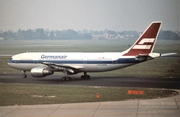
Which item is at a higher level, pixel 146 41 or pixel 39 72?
pixel 146 41

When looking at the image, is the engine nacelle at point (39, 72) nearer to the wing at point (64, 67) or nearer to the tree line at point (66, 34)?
the wing at point (64, 67)

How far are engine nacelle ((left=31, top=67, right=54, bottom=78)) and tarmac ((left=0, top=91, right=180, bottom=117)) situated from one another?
209 cm

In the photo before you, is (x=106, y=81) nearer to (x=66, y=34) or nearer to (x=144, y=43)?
(x=144, y=43)

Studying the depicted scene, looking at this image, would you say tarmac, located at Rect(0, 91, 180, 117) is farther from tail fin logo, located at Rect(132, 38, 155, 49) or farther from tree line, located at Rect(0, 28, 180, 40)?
tree line, located at Rect(0, 28, 180, 40)

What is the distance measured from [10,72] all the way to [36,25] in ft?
6.18

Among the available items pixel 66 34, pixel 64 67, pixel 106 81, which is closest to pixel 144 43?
pixel 106 81

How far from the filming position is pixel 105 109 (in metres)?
10.8

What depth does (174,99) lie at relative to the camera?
11445 mm

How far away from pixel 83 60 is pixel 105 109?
3476mm

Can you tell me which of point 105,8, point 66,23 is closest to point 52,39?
point 66,23

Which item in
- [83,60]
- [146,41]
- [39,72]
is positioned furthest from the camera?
[83,60]

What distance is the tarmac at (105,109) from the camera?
10430 millimetres

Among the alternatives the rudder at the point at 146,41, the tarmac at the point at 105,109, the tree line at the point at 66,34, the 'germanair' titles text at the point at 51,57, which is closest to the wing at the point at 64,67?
the 'germanair' titles text at the point at 51,57

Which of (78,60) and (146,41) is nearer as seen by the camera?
(146,41)
